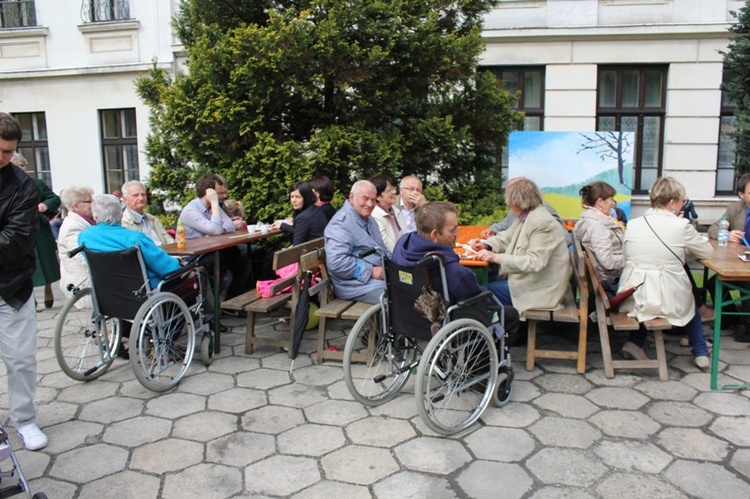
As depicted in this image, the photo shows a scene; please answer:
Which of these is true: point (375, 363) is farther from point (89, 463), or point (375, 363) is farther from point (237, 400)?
point (89, 463)

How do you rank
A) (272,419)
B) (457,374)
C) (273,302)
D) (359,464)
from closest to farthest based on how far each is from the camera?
(359,464) → (457,374) → (272,419) → (273,302)

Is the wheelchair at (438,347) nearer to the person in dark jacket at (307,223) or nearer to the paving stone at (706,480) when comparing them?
the paving stone at (706,480)

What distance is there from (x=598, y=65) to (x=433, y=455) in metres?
9.46

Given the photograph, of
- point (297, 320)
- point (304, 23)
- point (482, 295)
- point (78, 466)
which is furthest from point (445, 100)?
point (78, 466)

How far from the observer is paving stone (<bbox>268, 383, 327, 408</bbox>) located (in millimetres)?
3902

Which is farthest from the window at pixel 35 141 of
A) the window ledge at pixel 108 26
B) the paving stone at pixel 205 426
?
the paving stone at pixel 205 426

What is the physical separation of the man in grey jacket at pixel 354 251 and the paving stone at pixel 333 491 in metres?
1.79

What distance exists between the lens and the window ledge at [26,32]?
12469 mm

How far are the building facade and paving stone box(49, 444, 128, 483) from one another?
694 centimetres

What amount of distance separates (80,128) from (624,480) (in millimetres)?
12744

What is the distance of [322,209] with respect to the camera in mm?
5496

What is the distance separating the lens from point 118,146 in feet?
41.5

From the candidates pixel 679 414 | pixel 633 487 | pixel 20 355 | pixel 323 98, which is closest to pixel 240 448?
pixel 20 355

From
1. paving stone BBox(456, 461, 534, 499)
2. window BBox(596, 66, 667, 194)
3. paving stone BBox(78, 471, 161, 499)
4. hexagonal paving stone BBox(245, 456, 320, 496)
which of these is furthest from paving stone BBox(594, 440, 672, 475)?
window BBox(596, 66, 667, 194)
